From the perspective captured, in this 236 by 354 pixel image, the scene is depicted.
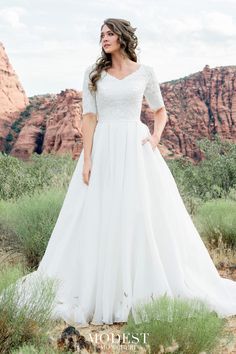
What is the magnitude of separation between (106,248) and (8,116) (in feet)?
224

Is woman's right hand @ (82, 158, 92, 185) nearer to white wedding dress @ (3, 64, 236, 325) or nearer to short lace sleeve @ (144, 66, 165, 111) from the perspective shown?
white wedding dress @ (3, 64, 236, 325)

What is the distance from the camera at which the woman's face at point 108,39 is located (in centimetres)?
434

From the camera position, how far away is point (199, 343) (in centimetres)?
304

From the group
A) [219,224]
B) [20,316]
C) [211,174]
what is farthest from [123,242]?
[211,174]

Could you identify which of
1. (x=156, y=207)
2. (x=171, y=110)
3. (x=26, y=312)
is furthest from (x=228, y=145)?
(x=171, y=110)

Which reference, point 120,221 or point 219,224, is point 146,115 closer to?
point 219,224

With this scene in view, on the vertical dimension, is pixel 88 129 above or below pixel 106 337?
above

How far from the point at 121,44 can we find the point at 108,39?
0.12 metres

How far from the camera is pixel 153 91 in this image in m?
4.65

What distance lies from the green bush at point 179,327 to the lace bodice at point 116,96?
5.56 feet

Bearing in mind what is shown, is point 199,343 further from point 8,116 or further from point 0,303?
point 8,116

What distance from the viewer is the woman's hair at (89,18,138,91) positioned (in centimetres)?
434

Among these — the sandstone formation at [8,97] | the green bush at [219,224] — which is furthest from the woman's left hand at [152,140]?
the sandstone formation at [8,97]

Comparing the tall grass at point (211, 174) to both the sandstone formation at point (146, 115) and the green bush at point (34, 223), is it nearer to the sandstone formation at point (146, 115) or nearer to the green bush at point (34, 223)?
the green bush at point (34, 223)
